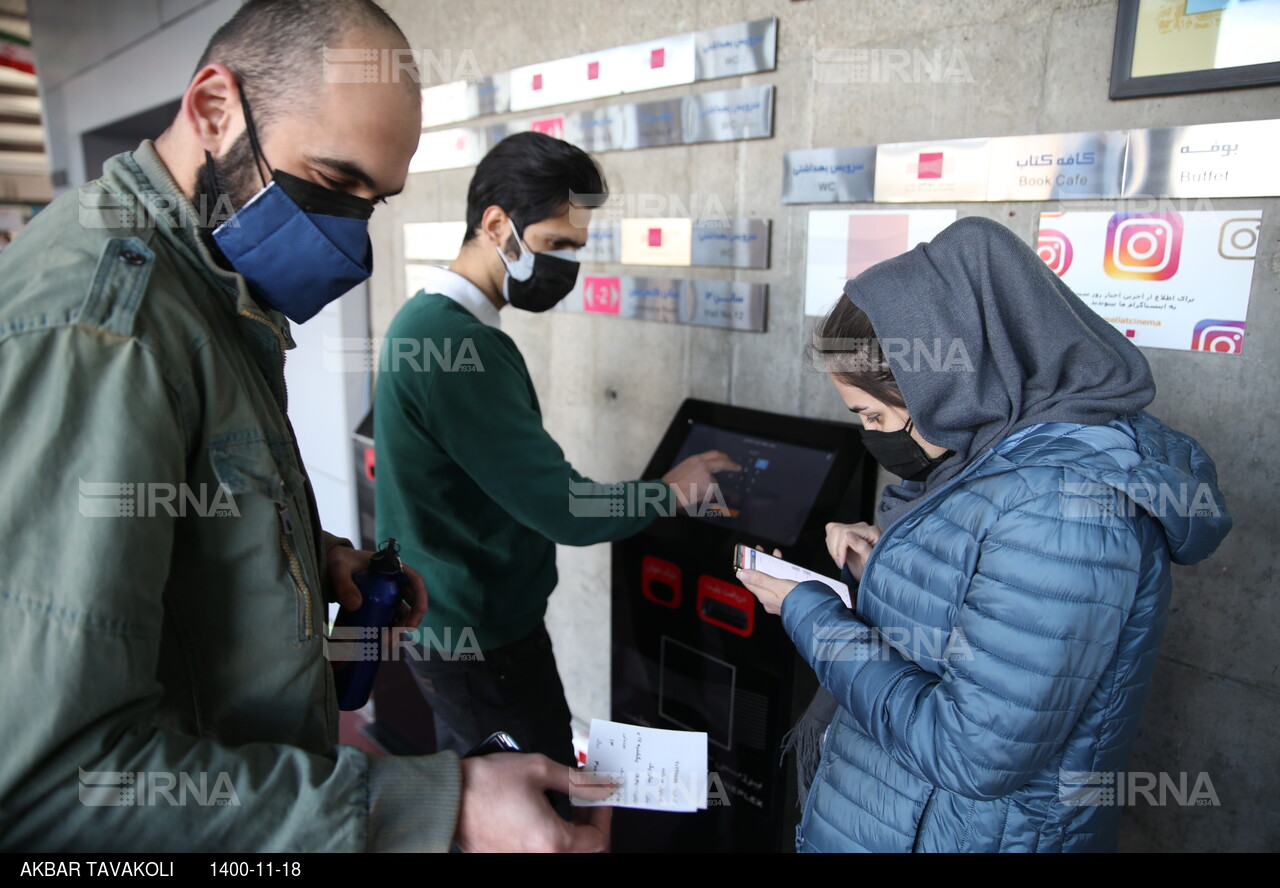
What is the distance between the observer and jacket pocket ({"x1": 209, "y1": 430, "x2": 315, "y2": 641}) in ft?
2.73

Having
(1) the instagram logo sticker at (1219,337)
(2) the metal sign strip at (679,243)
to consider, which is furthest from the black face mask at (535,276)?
(1) the instagram logo sticker at (1219,337)

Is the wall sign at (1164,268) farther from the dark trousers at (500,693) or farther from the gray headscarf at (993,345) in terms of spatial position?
the dark trousers at (500,693)

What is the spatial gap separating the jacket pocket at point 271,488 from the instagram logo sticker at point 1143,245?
152 cm

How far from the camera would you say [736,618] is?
5.74 ft

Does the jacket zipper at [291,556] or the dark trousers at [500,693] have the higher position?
the jacket zipper at [291,556]

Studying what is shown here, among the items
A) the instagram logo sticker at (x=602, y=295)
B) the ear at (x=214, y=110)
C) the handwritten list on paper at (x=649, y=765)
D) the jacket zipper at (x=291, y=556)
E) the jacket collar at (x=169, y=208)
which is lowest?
the handwritten list on paper at (x=649, y=765)

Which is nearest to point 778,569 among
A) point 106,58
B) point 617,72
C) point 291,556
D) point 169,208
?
point 291,556

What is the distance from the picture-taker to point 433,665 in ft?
5.92

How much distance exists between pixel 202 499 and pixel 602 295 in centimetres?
184

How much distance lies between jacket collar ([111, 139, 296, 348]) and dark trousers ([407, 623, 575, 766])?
1.09 meters

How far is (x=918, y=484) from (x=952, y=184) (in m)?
0.79

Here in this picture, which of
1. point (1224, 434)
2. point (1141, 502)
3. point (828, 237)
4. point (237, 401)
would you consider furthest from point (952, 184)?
point (237, 401)

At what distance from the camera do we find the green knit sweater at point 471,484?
162cm

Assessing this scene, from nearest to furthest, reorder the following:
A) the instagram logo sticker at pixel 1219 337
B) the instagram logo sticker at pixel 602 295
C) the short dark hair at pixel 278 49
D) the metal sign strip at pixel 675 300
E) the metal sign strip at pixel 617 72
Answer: the short dark hair at pixel 278 49
the instagram logo sticker at pixel 1219 337
the metal sign strip at pixel 617 72
the metal sign strip at pixel 675 300
the instagram logo sticker at pixel 602 295
